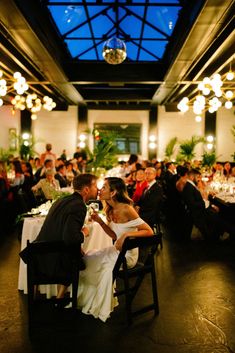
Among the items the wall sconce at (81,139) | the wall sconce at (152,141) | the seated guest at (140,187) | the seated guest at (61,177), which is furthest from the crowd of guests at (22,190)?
the wall sconce at (152,141)

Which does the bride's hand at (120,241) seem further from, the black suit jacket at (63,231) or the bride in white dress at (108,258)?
the black suit jacket at (63,231)

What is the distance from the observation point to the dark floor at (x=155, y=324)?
9.43 feet

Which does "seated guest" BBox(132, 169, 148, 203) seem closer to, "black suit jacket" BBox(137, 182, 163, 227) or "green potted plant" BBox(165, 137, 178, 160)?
"black suit jacket" BBox(137, 182, 163, 227)

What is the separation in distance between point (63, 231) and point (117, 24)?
27.3 ft

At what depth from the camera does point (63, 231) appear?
3.07 meters

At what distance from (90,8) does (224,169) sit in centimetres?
594

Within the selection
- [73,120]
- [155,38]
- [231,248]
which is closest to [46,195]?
[231,248]

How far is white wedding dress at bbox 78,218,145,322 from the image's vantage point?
Result: 3.26 meters

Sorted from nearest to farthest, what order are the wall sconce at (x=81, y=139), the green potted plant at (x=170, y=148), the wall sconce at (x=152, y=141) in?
1. the green potted plant at (x=170, y=148)
2. the wall sconce at (x=81, y=139)
3. the wall sconce at (x=152, y=141)

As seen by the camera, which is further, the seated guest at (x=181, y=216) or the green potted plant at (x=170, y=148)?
the green potted plant at (x=170, y=148)

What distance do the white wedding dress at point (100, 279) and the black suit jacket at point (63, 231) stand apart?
0.28m

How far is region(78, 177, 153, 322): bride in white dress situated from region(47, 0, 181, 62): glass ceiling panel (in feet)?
19.5

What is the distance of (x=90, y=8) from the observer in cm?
887

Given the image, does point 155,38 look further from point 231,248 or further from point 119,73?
point 231,248
